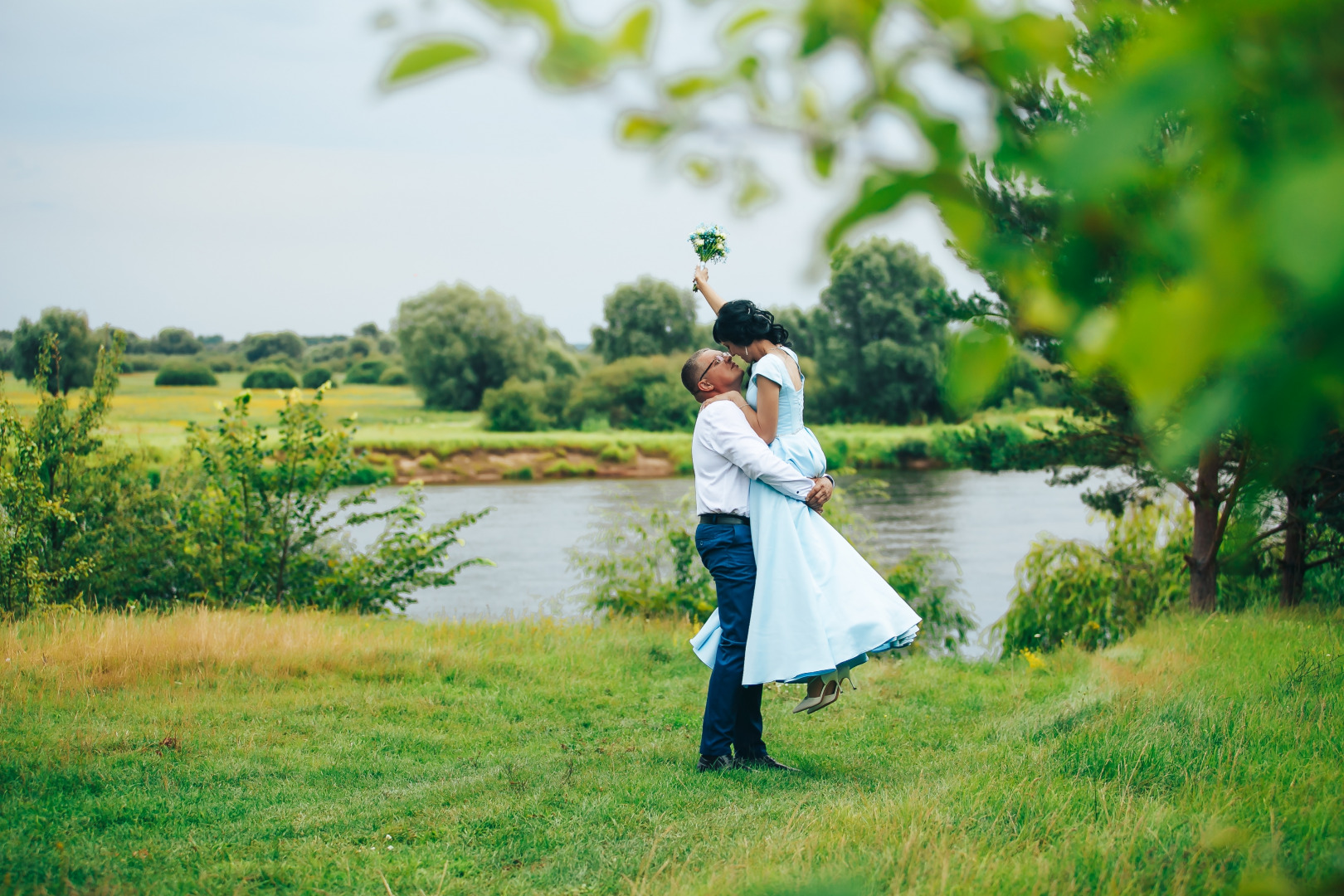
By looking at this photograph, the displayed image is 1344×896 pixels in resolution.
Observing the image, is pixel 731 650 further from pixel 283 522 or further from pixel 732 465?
pixel 283 522

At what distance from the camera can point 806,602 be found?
447 centimetres

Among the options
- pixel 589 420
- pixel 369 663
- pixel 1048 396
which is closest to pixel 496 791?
pixel 369 663

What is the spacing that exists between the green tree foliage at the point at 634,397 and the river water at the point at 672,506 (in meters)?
8.68

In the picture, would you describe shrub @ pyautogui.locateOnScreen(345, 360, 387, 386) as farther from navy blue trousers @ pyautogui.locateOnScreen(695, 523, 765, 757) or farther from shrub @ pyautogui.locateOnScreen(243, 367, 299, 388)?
navy blue trousers @ pyautogui.locateOnScreen(695, 523, 765, 757)

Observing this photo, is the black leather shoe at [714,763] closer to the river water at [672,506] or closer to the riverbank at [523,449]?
the river water at [672,506]

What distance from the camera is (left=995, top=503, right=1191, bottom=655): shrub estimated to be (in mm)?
10500

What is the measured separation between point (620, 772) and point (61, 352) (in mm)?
8222

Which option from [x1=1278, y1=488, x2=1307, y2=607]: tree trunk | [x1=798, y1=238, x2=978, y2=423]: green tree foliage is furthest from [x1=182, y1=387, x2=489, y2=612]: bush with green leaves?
[x1=798, y1=238, x2=978, y2=423]: green tree foliage

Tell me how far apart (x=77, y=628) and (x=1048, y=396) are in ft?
34.8

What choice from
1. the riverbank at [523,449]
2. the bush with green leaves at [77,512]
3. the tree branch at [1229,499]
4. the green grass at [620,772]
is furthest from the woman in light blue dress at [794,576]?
the riverbank at [523,449]

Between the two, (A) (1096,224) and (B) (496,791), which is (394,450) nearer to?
(B) (496,791)

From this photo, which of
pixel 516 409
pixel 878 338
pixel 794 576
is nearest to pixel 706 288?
pixel 794 576

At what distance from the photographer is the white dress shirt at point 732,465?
4.52m

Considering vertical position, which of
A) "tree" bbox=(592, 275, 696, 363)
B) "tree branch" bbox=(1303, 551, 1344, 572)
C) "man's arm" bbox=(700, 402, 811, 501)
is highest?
"tree" bbox=(592, 275, 696, 363)
